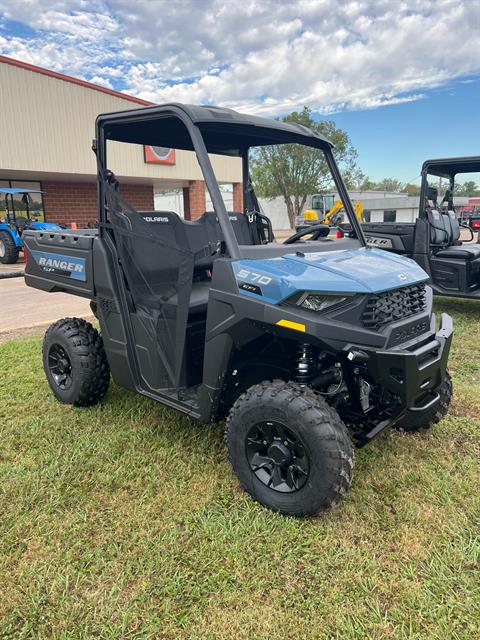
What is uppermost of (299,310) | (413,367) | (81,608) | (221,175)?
(221,175)

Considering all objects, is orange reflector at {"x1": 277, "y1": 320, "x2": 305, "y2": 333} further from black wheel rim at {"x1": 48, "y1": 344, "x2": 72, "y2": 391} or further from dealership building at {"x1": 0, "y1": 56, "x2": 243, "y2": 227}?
dealership building at {"x1": 0, "y1": 56, "x2": 243, "y2": 227}

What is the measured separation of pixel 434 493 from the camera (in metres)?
2.57

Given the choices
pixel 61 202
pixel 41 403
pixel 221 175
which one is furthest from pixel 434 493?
pixel 61 202

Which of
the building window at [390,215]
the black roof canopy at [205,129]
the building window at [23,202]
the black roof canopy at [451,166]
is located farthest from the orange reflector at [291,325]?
the building window at [390,215]

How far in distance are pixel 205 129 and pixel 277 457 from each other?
5.86 ft

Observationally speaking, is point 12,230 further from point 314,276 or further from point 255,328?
point 314,276

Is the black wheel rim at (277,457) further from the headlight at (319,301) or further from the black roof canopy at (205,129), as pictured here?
the black roof canopy at (205,129)

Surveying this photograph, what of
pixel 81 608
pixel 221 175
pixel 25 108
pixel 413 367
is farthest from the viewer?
pixel 25 108

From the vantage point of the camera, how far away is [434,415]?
3.11m

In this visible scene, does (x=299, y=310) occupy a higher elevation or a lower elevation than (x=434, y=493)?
higher

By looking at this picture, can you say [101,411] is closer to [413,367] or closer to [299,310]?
[299,310]

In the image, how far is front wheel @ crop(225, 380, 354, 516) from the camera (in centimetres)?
220

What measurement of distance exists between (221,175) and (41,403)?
2.33 metres

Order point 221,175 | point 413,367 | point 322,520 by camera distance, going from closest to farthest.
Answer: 1. point 413,367
2. point 322,520
3. point 221,175
